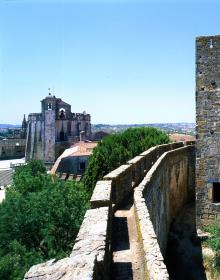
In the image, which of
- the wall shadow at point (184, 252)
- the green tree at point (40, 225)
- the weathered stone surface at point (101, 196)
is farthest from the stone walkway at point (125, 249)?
the green tree at point (40, 225)

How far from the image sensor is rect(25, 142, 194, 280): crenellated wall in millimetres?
4480

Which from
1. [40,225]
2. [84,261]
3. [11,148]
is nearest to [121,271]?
[84,261]

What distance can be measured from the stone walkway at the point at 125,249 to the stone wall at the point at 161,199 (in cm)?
48

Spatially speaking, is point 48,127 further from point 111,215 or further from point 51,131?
point 111,215

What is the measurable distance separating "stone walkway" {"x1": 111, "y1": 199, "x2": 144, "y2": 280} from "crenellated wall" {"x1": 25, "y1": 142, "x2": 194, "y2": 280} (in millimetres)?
259

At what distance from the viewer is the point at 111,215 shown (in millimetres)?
9305

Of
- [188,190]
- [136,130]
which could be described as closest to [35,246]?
[188,190]

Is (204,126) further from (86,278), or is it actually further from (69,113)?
(69,113)

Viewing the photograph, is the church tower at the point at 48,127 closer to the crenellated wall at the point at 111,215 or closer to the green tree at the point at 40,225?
the green tree at the point at 40,225

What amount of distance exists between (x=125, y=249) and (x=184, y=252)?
8.81 metres

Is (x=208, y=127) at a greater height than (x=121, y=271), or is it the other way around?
(x=208, y=127)

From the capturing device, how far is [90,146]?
53438 millimetres

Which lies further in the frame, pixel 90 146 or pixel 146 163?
pixel 90 146

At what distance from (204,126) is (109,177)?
6747 millimetres
